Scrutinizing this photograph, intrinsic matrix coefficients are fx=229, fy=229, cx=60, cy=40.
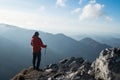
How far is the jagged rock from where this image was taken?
16422 millimetres

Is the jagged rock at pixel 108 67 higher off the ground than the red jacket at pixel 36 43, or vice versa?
the red jacket at pixel 36 43

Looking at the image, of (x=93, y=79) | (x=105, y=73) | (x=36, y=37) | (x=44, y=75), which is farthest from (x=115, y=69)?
(x=36, y=37)

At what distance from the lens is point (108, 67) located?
1698 cm

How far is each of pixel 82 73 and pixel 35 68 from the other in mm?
8190

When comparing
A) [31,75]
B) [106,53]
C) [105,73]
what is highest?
[106,53]

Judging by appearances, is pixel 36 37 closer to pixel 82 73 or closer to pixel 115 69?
pixel 82 73

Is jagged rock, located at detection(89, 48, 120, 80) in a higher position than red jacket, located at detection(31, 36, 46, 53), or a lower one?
lower

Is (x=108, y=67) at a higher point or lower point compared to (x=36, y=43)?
lower

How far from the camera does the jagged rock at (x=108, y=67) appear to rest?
53.9 ft

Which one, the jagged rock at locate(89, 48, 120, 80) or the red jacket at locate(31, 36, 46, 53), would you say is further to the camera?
the red jacket at locate(31, 36, 46, 53)

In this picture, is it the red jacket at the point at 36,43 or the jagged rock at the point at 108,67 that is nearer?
the jagged rock at the point at 108,67

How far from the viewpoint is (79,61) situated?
2600cm

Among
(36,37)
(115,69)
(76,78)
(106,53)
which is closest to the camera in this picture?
(115,69)

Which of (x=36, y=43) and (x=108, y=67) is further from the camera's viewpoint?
(x=36, y=43)
